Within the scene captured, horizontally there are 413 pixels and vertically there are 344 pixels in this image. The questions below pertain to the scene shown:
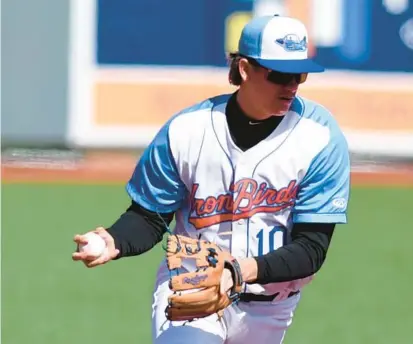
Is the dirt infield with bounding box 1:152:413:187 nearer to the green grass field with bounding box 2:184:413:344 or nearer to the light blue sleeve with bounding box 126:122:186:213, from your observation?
the green grass field with bounding box 2:184:413:344

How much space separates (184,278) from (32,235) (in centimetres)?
568

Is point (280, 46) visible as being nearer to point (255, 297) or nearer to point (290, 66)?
point (290, 66)

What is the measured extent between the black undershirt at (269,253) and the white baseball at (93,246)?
0.10 meters

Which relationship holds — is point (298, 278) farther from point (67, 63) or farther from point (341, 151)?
point (67, 63)

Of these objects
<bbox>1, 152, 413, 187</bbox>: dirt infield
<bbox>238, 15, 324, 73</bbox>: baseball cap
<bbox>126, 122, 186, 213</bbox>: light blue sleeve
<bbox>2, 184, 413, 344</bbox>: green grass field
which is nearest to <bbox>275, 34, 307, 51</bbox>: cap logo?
<bbox>238, 15, 324, 73</bbox>: baseball cap

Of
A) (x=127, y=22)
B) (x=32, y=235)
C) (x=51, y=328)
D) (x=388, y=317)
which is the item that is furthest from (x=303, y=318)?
(x=127, y=22)

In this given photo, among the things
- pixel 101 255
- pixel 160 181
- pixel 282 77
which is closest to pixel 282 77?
pixel 282 77

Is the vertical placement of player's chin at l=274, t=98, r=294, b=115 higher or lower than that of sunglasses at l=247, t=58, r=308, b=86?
lower

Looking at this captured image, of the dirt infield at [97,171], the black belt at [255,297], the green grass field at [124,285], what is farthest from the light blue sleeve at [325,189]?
the dirt infield at [97,171]

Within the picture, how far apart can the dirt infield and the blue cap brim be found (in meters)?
8.45

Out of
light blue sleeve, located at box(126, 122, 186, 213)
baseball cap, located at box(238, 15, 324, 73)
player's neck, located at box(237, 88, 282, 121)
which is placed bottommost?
light blue sleeve, located at box(126, 122, 186, 213)

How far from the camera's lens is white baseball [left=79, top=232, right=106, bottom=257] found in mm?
3725

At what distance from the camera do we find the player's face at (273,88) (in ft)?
12.5

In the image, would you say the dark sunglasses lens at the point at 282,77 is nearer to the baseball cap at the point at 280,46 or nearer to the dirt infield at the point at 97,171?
the baseball cap at the point at 280,46
